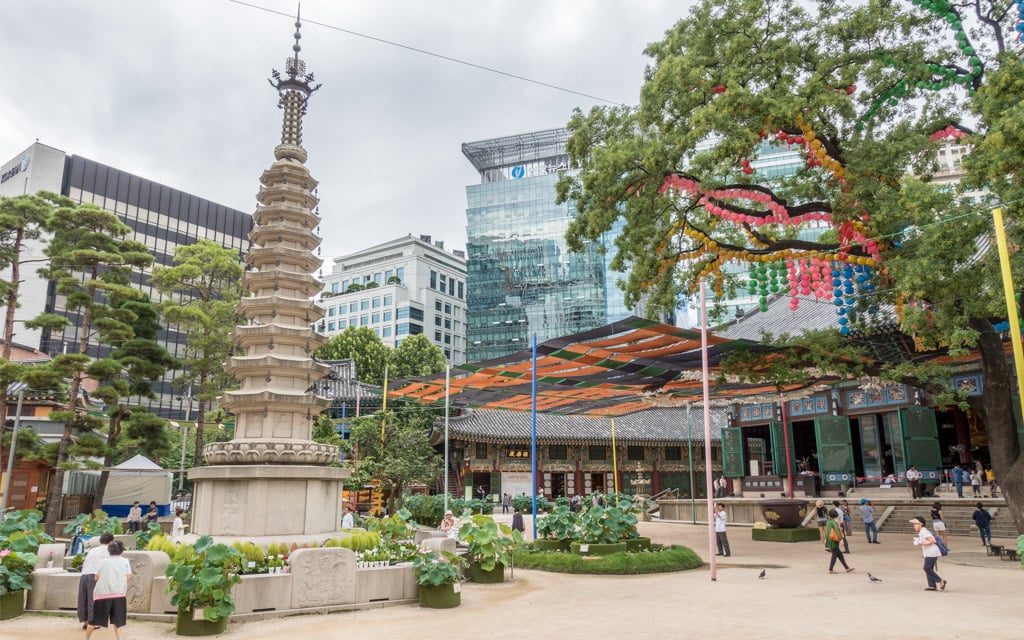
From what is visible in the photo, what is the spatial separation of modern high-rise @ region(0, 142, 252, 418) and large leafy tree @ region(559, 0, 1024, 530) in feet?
173

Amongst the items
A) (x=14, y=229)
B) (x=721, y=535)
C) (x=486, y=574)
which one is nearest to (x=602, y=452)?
(x=721, y=535)

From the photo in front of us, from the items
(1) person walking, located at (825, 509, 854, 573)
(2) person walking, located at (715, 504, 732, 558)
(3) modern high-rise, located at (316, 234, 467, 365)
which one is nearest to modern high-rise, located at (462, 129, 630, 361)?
(3) modern high-rise, located at (316, 234, 467, 365)

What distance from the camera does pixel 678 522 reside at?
3369 centimetres

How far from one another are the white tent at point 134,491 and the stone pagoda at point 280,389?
912 inches

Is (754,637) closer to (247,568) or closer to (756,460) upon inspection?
(247,568)

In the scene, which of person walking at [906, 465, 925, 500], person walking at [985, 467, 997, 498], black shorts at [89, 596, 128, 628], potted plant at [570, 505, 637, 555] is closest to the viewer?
black shorts at [89, 596, 128, 628]

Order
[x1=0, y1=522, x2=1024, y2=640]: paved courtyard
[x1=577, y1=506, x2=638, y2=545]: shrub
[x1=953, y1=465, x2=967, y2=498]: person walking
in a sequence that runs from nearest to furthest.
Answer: [x1=0, y1=522, x2=1024, y2=640]: paved courtyard
[x1=577, y1=506, x2=638, y2=545]: shrub
[x1=953, y1=465, x2=967, y2=498]: person walking

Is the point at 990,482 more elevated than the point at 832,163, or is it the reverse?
the point at 832,163

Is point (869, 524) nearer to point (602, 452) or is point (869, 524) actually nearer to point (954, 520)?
point (954, 520)

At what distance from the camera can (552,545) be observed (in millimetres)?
17938

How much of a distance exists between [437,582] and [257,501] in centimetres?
368

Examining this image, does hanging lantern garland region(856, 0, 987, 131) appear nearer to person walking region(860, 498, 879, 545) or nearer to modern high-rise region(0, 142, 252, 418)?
person walking region(860, 498, 879, 545)

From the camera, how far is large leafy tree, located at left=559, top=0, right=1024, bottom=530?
14.4 meters

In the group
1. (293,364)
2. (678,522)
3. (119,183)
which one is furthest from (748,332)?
(119,183)
